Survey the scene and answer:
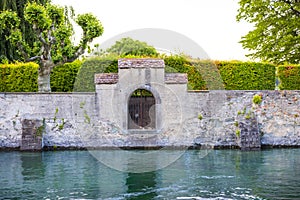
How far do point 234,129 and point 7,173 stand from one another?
903 cm

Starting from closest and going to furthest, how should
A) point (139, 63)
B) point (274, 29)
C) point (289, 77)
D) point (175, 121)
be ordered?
1. point (139, 63)
2. point (175, 121)
3. point (289, 77)
4. point (274, 29)

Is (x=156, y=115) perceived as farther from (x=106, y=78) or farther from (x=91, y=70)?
(x=91, y=70)

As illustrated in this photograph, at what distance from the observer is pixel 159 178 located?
12.2m

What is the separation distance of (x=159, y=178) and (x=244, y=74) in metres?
9.68

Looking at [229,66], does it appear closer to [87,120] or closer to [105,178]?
[87,120]

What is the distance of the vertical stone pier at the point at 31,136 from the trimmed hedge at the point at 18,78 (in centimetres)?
212

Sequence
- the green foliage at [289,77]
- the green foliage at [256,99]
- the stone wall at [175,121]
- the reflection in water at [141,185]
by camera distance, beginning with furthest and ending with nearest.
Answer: the green foliage at [289,77] < the green foliage at [256,99] < the stone wall at [175,121] < the reflection in water at [141,185]

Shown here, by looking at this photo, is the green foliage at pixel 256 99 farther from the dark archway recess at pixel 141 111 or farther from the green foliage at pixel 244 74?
the dark archway recess at pixel 141 111

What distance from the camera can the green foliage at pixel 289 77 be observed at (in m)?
20.2

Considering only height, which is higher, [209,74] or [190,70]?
[190,70]

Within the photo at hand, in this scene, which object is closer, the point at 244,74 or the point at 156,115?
the point at 156,115

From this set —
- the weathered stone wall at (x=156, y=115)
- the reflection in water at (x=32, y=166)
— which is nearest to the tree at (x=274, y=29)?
the weathered stone wall at (x=156, y=115)

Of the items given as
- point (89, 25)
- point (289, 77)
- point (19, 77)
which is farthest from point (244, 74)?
point (19, 77)

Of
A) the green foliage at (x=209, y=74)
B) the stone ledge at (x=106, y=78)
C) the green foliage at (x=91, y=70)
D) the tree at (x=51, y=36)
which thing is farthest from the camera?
the green foliage at (x=209, y=74)
